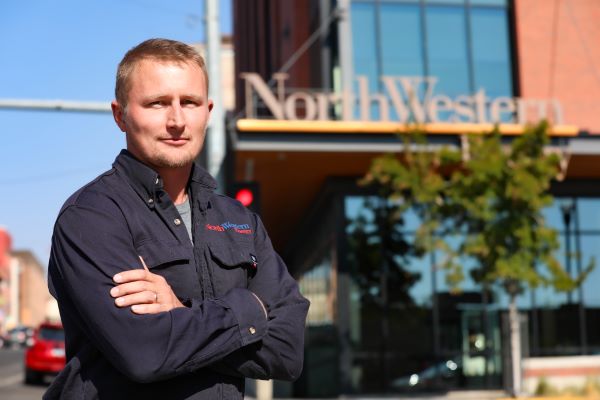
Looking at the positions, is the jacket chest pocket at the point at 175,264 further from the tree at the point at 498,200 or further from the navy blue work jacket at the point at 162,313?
the tree at the point at 498,200

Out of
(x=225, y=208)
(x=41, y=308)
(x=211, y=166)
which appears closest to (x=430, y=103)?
(x=211, y=166)

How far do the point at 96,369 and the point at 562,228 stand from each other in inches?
930

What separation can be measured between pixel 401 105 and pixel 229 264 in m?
18.9

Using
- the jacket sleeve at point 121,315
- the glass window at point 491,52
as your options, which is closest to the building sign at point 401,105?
the glass window at point 491,52

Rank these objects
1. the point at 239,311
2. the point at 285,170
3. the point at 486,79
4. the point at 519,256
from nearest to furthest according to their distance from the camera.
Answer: the point at 239,311 → the point at 519,256 → the point at 285,170 → the point at 486,79

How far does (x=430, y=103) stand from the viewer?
850 inches

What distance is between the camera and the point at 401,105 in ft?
70.3

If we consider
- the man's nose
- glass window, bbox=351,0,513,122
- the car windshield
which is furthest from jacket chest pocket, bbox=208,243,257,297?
the car windshield

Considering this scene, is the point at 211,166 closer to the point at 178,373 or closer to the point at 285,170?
the point at 285,170

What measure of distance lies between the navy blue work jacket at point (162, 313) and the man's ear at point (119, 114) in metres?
0.09

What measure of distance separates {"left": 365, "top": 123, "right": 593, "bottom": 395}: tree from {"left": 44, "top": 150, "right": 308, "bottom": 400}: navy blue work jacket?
16.5 metres

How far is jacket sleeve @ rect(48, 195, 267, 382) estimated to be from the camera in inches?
101

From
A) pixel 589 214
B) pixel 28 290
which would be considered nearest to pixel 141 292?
pixel 589 214

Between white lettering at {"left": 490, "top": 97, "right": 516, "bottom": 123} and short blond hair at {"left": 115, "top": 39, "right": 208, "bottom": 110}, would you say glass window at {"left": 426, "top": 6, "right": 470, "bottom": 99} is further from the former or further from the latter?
short blond hair at {"left": 115, "top": 39, "right": 208, "bottom": 110}
